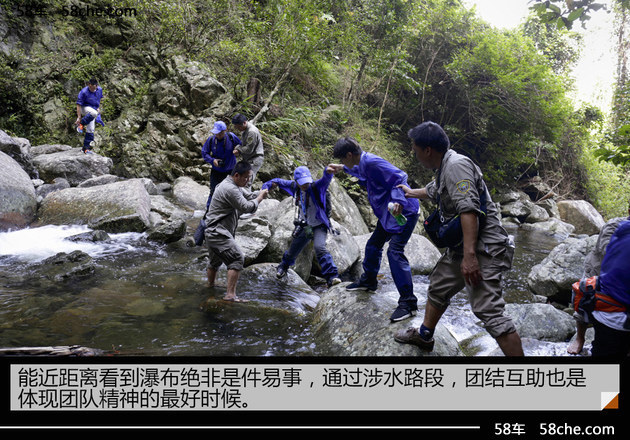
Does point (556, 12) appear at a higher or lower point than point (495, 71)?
lower

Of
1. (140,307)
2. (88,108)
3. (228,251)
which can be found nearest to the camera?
(140,307)

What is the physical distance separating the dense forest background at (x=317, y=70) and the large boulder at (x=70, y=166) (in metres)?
2.23

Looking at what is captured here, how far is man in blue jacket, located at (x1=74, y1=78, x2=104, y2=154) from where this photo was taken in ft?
33.4

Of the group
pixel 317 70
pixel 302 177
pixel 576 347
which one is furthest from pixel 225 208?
pixel 317 70

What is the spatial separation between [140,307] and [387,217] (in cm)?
320

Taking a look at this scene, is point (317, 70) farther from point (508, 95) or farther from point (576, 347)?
point (576, 347)

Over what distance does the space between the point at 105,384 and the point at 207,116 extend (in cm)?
1091

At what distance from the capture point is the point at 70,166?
9656 mm

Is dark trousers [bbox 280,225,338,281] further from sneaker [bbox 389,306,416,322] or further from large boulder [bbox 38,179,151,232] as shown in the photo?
large boulder [bbox 38,179,151,232]

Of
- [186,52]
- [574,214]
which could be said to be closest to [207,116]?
[186,52]

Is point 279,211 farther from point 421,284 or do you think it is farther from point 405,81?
point 405,81

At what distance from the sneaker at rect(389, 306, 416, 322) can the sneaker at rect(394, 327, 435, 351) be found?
406mm

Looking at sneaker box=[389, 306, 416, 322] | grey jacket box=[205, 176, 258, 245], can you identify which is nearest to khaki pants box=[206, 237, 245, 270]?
grey jacket box=[205, 176, 258, 245]

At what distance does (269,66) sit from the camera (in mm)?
13648
